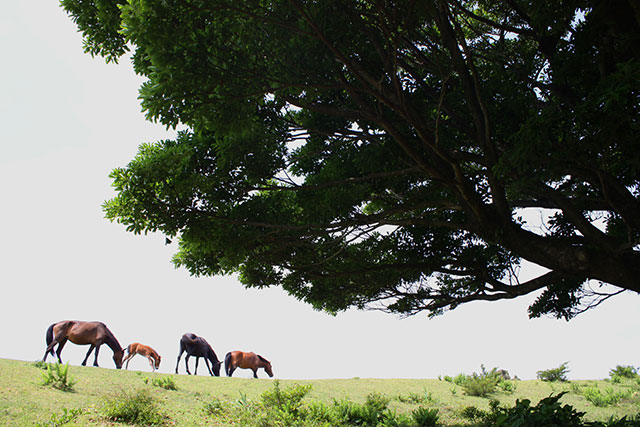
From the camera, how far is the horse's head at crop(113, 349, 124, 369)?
1462 centimetres

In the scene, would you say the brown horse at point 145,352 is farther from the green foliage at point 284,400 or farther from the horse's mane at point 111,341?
the green foliage at point 284,400

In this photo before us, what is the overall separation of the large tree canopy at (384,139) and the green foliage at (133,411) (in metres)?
3.06

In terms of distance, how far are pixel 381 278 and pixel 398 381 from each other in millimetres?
9166

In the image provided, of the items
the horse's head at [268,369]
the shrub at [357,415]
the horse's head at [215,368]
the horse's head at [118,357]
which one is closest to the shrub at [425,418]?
the shrub at [357,415]

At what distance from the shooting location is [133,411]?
9023mm

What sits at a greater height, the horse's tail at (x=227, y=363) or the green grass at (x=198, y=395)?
the horse's tail at (x=227, y=363)

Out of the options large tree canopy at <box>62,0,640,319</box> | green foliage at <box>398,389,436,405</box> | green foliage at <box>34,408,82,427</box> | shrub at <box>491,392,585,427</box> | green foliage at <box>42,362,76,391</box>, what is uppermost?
large tree canopy at <box>62,0,640,319</box>

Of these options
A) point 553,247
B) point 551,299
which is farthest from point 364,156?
point 551,299

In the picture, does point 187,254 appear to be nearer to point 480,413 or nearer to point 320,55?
point 320,55

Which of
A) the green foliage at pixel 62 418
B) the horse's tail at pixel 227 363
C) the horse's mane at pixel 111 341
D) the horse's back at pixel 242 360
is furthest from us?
the horse's back at pixel 242 360

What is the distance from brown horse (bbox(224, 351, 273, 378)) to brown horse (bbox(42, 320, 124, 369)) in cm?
463

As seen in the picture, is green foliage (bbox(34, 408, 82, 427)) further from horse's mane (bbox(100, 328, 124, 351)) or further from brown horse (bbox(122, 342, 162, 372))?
brown horse (bbox(122, 342, 162, 372))

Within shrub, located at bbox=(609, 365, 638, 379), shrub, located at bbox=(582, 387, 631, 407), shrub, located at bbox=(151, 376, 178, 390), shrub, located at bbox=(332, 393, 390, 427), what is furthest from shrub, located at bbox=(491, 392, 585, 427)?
shrub, located at bbox=(609, 365, 638, 379)

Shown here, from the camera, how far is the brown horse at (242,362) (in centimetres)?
1728
